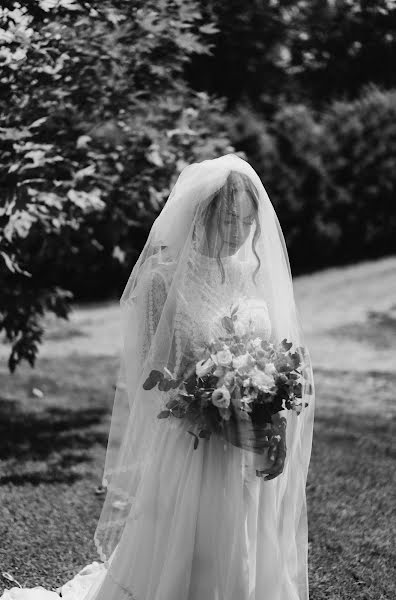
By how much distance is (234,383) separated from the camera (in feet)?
8.84

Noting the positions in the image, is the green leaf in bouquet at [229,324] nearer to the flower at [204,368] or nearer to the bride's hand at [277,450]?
the flower at [204,368]

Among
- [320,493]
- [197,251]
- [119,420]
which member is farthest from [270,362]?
[320,493]

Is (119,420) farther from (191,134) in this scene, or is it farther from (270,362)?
(191,134)

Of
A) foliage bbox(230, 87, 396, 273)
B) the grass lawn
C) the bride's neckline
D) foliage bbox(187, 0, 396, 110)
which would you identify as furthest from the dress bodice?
foliage bbox(230, 87, 396, 273)

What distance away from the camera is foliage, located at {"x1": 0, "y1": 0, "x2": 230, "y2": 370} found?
15.5 ft

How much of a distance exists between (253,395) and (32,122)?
3075mm

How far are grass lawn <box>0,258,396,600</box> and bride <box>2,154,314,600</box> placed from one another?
884mm

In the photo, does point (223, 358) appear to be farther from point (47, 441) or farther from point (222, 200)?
point (47, 441)

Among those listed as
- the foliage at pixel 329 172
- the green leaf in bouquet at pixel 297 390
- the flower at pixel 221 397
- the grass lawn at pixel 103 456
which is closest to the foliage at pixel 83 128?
→ the grass lawn at pixel 103 456

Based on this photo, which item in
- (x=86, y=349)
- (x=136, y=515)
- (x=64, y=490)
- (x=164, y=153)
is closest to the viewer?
(x=136, y=515)

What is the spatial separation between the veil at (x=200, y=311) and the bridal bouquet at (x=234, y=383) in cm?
5

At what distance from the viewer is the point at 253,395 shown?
2.68m

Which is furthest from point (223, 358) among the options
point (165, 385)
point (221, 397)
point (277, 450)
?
point (277, 450)

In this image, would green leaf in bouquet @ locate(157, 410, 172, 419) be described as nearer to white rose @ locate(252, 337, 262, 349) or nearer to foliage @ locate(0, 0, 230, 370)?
white rose @ locate(252, 337, 262, 349)
